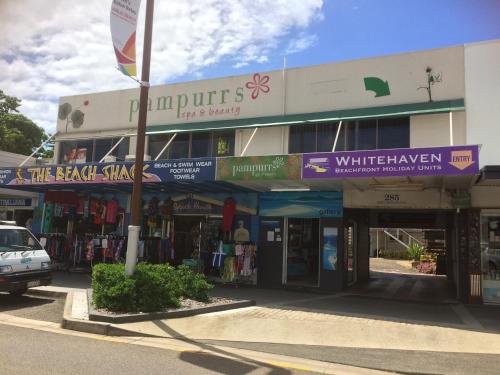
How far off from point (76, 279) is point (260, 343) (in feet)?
30.3

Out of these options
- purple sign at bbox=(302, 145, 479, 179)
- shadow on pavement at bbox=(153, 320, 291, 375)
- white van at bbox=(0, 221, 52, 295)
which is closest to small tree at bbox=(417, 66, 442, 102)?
purple sign at bbox=(302, 145, 479, 179)

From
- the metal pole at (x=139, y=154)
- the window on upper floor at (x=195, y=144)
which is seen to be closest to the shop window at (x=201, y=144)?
the window on upper floor at (x=195, y=144)

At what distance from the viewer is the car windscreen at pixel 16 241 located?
1125 centimetres

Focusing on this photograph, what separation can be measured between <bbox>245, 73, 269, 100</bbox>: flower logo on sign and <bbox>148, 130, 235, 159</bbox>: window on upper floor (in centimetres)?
156

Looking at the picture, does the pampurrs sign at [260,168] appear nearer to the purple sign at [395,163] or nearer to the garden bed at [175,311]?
the purple sign at [395,163]

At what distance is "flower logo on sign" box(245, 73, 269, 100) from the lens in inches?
642

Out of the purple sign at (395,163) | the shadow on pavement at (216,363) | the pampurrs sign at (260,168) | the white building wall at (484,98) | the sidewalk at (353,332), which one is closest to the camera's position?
the shadow on pavement at (216,363)

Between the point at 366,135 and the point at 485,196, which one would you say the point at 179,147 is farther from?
the point at 485,196

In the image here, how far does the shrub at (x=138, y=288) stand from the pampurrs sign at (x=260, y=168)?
3.34m

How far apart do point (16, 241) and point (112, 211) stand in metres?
5.81

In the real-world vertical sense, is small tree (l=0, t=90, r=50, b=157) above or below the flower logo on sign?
above

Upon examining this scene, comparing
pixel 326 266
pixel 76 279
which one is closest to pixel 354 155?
pixel 326 266

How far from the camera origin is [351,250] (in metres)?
17.5

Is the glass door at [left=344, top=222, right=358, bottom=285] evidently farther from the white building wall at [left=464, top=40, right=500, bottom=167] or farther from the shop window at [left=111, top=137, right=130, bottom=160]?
the shop window at [left=111, top=137, right=130, bottom=160]
